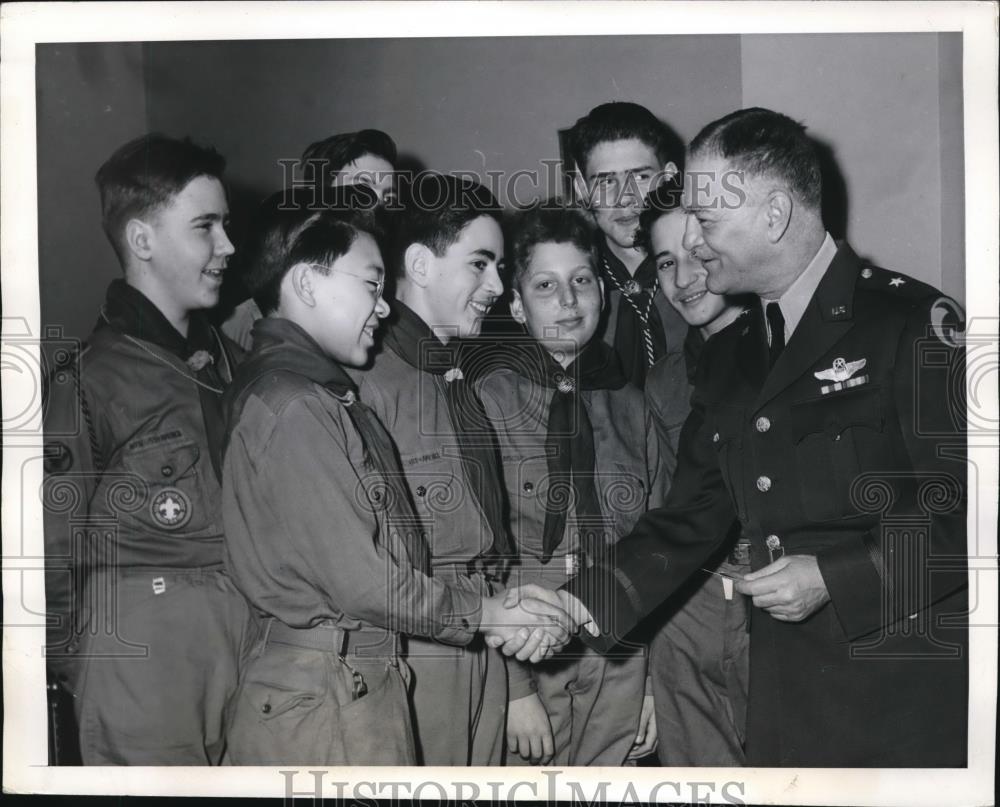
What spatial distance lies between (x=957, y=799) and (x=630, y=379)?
3.08ft

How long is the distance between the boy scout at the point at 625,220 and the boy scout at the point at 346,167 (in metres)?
0.33

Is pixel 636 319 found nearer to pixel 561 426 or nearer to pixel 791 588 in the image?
pixel 561 426

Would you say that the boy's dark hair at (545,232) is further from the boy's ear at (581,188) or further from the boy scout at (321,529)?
the boy scout at (321,529)

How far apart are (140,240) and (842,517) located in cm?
131

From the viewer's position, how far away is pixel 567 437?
191cm

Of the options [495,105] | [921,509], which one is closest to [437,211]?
[495,105]

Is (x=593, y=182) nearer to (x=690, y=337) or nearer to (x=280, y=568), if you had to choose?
(x=690, y=337)

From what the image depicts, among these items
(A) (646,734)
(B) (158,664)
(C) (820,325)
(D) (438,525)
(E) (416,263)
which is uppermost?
(E) (416,263)

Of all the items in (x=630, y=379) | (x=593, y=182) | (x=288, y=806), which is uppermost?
(x=593, y=182)

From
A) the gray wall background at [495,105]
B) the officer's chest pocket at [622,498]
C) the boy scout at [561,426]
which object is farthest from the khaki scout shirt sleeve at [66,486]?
the officer's chest pocket at [622,498]

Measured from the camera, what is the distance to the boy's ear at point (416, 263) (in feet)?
6.27

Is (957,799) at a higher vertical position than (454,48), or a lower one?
lower

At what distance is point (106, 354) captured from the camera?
6.28 feet

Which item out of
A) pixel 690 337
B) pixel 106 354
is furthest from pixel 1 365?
pixel 690 337
